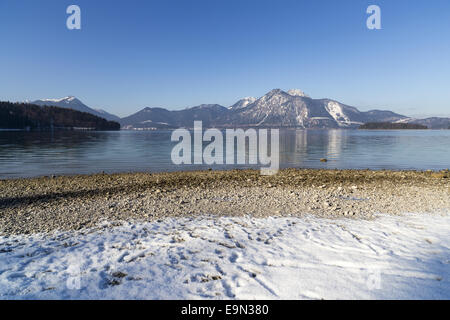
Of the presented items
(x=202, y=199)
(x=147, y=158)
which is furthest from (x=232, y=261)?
(x=147, y=158)

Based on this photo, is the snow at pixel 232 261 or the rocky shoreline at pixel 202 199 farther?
the rocky shoreline at pixel 202 199

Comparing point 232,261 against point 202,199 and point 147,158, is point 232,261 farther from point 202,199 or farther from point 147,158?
point 147,158

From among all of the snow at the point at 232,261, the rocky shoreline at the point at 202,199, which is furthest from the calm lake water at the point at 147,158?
the snow at the point at 232,261

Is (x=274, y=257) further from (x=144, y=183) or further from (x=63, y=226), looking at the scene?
(x=144, y=183)

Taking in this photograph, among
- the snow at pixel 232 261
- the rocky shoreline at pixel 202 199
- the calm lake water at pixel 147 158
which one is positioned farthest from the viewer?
the calm lake water at pixel 147 158

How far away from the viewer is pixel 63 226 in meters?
8.66

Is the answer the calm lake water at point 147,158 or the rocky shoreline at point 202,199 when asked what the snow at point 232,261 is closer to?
the rocky shoreline at point 202,199

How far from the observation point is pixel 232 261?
20.9 feet

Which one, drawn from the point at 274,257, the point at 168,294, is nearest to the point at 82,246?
the point at 168,294

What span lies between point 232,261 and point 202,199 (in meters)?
6.33

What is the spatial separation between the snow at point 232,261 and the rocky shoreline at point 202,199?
1303 millimetres

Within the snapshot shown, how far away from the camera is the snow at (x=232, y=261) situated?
5.13 m

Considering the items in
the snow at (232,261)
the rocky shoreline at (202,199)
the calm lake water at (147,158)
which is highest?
the calm lake water at (147,158)
